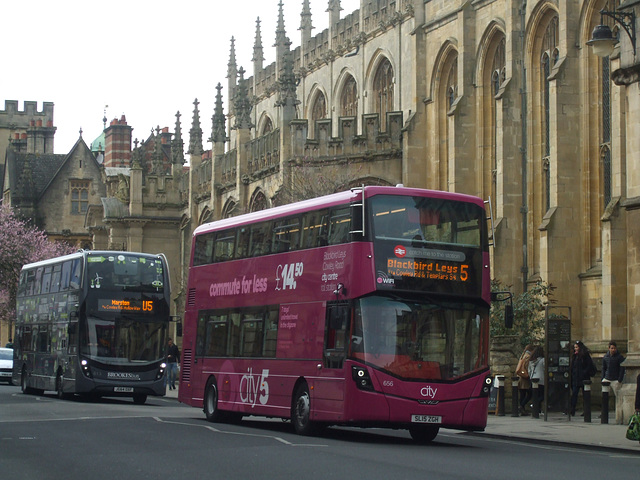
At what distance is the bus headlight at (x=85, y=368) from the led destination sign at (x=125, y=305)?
1271mm

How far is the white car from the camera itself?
45.0m

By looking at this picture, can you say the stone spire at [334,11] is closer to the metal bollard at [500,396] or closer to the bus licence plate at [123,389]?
the bus licence plate at [123,389]

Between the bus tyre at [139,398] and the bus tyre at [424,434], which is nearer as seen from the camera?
the bus tyre at [424,434]

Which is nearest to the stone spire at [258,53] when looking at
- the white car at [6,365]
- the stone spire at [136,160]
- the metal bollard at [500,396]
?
the stone spire at [136,160]

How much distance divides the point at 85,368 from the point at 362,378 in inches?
514

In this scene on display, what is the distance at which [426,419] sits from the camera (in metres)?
17.5

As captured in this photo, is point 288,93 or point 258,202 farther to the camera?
point 258,202

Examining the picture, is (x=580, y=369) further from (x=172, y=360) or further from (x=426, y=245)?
(x=172, y=360)

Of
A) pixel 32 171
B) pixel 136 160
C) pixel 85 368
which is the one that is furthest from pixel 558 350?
pixel 32 171

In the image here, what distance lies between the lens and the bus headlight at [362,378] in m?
17.5

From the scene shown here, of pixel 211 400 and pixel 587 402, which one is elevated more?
pixel 587 402

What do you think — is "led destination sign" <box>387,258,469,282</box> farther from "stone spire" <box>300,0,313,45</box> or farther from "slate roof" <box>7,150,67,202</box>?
"slate roof" <box>7,150,67,202</box>

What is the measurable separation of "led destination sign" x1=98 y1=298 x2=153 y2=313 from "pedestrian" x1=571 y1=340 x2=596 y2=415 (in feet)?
33.9

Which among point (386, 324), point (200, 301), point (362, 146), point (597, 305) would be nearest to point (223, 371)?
point (200, 301)
